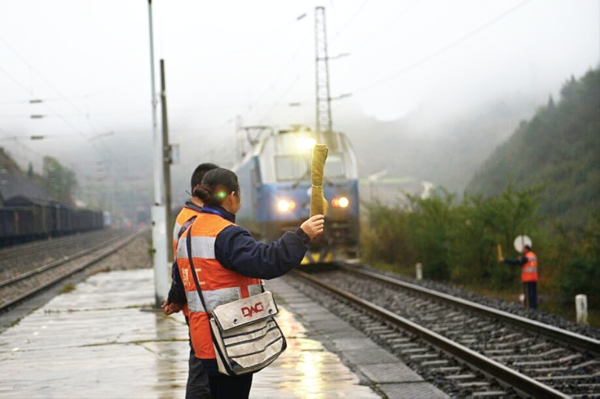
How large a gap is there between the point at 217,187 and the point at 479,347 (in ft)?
20.3

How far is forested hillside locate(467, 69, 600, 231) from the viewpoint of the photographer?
37.3 metres

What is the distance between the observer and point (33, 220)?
161 feet

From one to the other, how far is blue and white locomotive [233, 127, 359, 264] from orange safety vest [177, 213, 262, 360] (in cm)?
1618

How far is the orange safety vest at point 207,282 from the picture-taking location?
13.6 ft

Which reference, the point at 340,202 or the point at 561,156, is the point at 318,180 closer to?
the point at 340,202

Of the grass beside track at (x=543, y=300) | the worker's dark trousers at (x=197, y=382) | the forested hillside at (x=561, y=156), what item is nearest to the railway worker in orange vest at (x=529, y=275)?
the grass beside track at (x=543, y=300)

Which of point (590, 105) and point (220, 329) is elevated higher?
point (590, 105)

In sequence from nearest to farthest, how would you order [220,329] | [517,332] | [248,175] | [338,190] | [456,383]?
[220,329] → [456,383] → [517,332] → [338,190] → [248,175]

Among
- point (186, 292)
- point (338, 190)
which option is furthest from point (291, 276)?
point (186, 292)

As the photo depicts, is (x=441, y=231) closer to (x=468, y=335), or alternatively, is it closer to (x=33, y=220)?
(x=468, y=335)

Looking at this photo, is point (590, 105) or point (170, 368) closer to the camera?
point (170, 368)

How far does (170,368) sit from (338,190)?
13.0 meters

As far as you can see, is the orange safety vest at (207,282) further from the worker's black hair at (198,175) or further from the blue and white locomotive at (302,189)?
the blue and white locomotive at (302,189)

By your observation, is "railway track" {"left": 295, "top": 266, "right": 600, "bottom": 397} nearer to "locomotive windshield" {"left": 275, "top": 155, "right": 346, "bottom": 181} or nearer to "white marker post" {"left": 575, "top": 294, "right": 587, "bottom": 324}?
"white marker post" {"left": 575, "top": 294, "right": 587, "bottom": 324}
